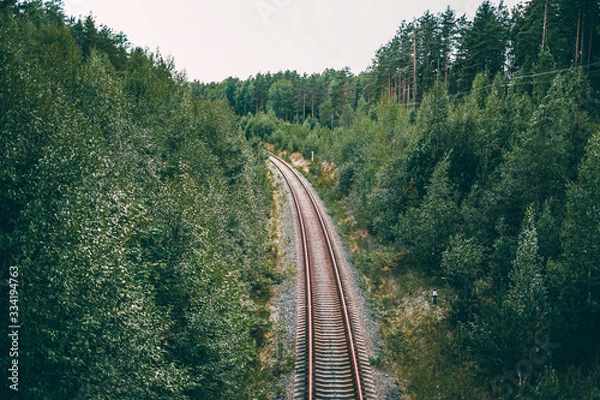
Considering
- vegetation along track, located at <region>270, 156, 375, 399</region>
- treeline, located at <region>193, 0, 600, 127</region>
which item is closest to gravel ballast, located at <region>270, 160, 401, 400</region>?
vegetation along track, located at <region>270, 156, 375, 399</region>

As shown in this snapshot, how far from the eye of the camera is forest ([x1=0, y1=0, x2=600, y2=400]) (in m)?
8.18

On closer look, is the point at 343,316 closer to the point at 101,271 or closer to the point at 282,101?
the point at 101,271

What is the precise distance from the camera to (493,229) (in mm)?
18656

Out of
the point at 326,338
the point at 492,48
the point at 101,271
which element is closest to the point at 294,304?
the point at 326,338

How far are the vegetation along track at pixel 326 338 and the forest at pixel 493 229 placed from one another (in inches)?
62.4

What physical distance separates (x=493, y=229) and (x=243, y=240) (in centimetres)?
1350

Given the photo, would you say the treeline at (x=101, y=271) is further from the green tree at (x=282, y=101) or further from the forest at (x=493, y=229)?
the green tree at (x=282, y=101)

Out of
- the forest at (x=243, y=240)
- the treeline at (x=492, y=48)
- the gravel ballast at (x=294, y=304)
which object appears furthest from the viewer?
the treeline at (x=492, y=48)

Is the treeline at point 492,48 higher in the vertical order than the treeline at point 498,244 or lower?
higher

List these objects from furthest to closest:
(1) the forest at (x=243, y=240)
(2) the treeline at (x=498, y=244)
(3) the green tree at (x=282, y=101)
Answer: (3) the green tree at (x=282, y=101)
(2) the treeline at (x=498, y=244)
(1) the forest at (x=243, y=240)

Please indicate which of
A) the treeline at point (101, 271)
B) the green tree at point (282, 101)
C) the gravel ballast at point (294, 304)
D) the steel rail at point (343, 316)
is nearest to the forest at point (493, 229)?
the gravel ballast at point (294, 304)

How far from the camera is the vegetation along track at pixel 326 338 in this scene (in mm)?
13250

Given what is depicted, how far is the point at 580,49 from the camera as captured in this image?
35.2 metres

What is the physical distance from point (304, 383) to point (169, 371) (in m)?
5.38
